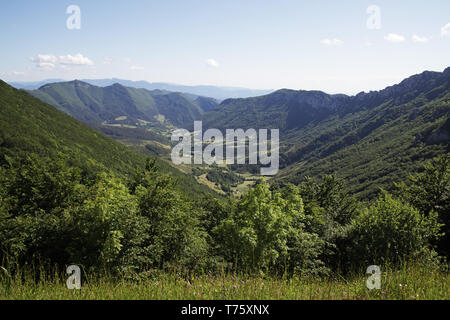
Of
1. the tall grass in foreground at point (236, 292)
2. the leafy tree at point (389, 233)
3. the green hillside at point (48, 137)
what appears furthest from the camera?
the green hillside at point (48, 137)

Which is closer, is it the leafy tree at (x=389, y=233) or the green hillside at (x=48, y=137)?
the leafy tree at (x=389, y=233)

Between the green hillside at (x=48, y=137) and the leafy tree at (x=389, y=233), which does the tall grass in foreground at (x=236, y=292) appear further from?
the green hillside at (x=48, y=137)

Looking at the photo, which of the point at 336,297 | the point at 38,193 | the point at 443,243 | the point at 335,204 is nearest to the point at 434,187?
the point at 443,243

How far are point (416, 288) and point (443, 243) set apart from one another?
23.7 metres

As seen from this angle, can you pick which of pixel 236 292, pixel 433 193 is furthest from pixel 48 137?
pixel 433 193

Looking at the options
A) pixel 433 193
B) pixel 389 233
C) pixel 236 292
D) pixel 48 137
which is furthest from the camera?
pixel 48 137

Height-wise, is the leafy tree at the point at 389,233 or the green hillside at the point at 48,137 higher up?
the green hillside at the point at 48,137

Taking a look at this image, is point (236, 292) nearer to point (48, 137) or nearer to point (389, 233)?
point (389, 233)

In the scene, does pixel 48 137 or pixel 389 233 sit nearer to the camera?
pixel 389 233

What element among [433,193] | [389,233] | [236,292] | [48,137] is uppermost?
[48,137]

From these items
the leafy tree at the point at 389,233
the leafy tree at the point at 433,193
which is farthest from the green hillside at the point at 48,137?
the leafy tree at the point at 433,193

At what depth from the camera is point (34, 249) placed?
14.7 metres

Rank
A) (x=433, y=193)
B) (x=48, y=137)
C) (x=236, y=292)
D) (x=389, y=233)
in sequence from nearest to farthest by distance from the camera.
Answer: (x=236, y=292) → (x=389, y=233) → (x=433, y=193) → (x=48, y=137)
